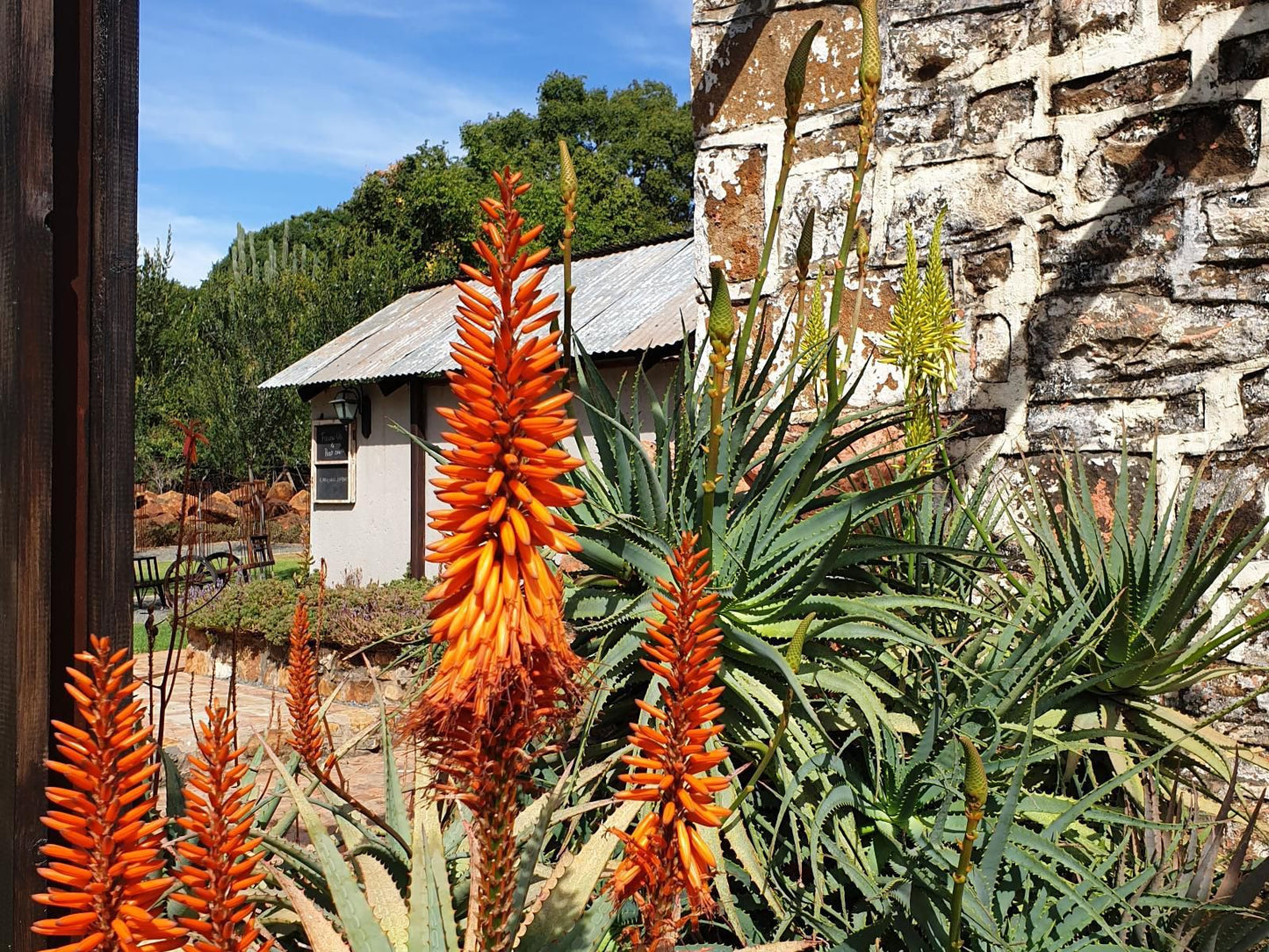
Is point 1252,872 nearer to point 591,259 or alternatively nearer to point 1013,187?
point 1013,187

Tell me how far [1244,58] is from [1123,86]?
0.95ft

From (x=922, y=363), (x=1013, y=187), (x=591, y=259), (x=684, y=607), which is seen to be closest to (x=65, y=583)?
(x=684, y=607)

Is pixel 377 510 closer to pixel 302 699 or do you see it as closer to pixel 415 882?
pixel 302 699

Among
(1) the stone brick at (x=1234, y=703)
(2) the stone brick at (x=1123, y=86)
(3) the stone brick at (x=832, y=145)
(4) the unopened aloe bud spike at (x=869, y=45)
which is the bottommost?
(1) the stone brick at (x=1234, y=703)

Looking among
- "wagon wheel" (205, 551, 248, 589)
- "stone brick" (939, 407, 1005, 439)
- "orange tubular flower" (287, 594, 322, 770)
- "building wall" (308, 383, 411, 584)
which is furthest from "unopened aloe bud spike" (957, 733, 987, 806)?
"building wall" (308, 383, 411, 584)

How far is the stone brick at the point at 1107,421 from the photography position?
8.70ft

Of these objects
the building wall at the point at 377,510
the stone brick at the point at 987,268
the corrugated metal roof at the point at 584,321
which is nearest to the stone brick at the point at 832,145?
the stone brick at the point at 987,268

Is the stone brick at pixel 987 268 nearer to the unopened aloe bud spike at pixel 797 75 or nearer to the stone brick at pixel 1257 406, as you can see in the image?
the stone brick at pixel 1257 406

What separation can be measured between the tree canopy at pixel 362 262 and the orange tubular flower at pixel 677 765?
16954mm

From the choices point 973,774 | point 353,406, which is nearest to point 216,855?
point 973,774

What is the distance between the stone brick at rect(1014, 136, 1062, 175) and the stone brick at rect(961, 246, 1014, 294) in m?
0.24

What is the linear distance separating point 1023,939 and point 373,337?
54.4 ft

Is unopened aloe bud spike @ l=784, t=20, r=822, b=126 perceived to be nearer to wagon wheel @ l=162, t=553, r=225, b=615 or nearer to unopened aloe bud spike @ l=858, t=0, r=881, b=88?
unopened aloe bud spike @ l=858, t=0, r=881, b=88

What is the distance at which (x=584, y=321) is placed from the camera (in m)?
13.6
